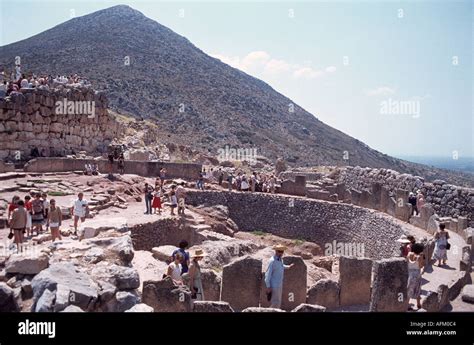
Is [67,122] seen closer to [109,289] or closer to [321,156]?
[109,289]

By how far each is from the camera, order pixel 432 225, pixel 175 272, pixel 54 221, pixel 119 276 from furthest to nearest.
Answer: pixel 432 225
pixel 54 221
pixel 175 272
pixel 119 276

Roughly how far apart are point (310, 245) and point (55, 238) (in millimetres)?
12504

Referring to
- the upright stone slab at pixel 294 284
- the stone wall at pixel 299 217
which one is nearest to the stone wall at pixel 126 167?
the stone wall at pixel 299 217

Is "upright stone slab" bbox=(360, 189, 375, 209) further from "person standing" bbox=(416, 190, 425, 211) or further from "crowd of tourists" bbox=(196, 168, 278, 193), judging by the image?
"crowd of tourists" bbox=(196, 168, 278, 193)

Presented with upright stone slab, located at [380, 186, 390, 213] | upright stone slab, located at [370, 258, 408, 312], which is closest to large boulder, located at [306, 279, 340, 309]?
upright stone slab, located at [370, 258, 408, 312]

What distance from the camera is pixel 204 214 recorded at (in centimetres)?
2234

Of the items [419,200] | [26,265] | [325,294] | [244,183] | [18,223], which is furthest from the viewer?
[244,183]

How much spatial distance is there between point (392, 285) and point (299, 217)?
51.5ft

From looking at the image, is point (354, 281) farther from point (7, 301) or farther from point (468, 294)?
point (7, 301)

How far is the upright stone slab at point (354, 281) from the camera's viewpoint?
10539 mm

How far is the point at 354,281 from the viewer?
1059cm

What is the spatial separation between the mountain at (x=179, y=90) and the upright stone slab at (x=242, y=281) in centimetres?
4359

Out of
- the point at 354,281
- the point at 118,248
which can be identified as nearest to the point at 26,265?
the point at 118,248
